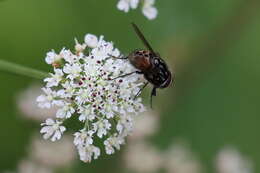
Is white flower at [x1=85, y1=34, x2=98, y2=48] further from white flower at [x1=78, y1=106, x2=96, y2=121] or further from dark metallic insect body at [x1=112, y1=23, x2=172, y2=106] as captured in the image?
white flower at [x1=78, y1=106, x2=96, y2=121]

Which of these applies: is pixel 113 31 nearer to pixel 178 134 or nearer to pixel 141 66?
pixel 178 134

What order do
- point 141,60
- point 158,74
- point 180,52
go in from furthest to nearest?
point 180,52
point 158,74
point 141,60

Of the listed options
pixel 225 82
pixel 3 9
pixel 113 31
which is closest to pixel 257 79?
pixel 225 82

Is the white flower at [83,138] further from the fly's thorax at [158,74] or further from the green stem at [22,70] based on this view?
the fly's thorax at [158,74]

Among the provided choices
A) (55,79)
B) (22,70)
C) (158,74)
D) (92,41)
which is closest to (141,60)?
(158,74)

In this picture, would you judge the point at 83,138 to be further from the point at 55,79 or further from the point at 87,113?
the point at 55,79

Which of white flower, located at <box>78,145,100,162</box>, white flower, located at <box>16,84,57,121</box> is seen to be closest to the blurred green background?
white flower, located at <box>16,84,57,121</box>

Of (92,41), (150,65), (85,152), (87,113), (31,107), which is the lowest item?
(85,152)
